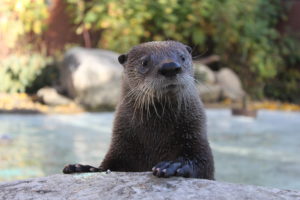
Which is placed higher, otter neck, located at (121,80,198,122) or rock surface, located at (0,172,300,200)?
otter neck, located at (121,80,198,122)

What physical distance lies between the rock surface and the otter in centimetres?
28

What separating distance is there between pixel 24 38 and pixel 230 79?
4831 millimetres

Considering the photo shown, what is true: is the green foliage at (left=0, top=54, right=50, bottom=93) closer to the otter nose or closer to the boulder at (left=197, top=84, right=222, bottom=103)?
the boulder at (left=197, top=84, right=222, bottom=103)

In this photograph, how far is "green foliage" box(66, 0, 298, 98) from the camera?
10609 millimetres

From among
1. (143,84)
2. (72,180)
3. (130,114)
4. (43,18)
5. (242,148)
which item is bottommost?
A: (242,148)

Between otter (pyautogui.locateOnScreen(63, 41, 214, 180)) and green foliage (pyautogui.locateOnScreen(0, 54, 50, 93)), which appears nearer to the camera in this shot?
otter (pyautogui.locateOnScreen(63, 41, 214, 180))

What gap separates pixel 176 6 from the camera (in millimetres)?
11039

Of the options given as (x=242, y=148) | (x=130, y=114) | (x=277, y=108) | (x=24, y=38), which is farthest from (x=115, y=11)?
(x=130, y=114)

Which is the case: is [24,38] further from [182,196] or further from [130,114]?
[182,196]

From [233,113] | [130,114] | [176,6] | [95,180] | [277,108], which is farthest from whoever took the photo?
[176,6]

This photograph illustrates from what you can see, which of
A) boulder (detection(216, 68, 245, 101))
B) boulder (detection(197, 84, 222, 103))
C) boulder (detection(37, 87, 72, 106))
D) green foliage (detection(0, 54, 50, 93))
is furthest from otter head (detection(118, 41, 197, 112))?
boulder (detection(216, 68, 245, 101))

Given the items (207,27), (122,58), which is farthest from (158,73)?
(207,27)

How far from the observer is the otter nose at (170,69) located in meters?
2.33

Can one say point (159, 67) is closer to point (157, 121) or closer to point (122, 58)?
point (157, 121)
